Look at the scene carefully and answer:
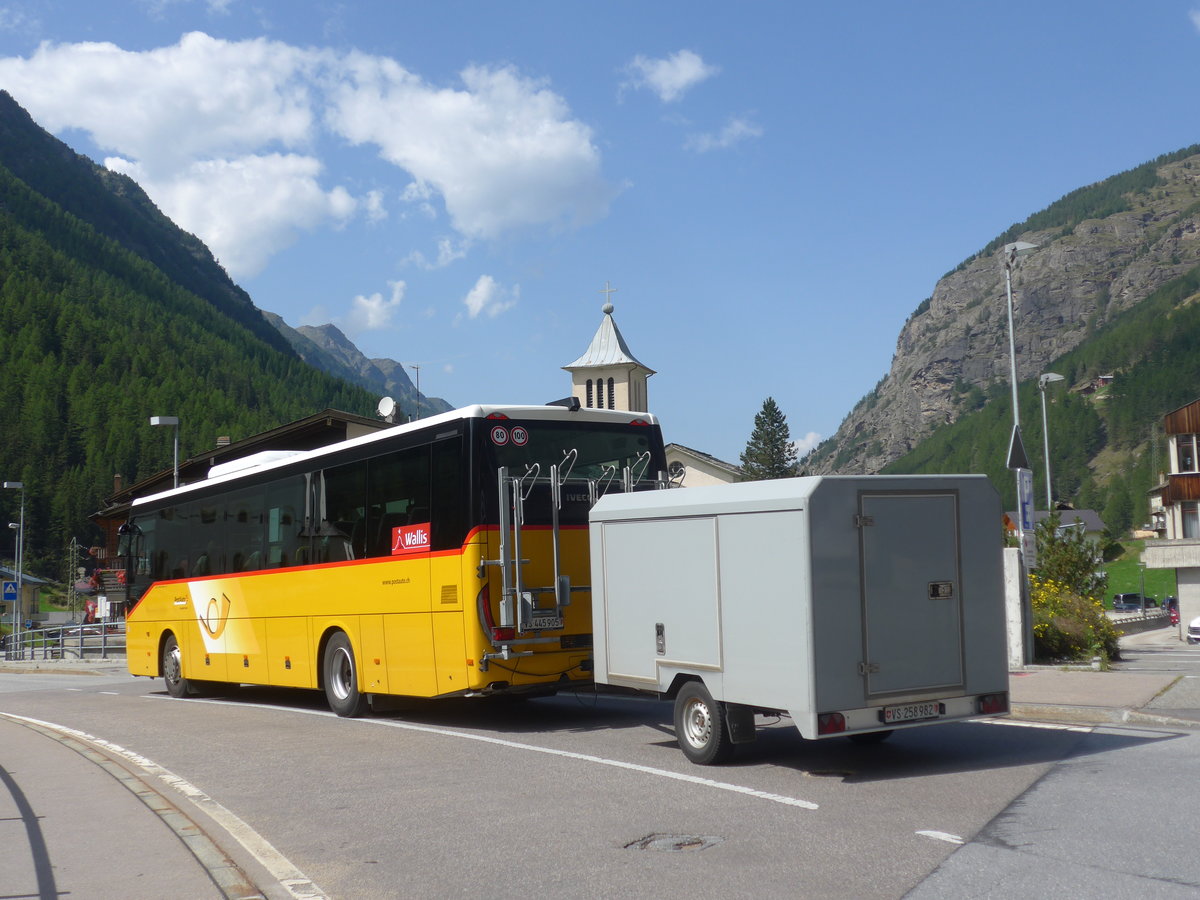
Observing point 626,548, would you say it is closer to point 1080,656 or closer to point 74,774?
point 74,774

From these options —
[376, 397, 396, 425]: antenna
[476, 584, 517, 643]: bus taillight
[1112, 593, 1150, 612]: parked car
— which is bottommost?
[1112, 593, 1150, 612]: parked car

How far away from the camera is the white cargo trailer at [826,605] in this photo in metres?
9.18

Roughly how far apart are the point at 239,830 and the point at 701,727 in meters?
3.96

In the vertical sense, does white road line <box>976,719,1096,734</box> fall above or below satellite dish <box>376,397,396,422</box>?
below

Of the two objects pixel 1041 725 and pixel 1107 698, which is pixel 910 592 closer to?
pixel 1041 725

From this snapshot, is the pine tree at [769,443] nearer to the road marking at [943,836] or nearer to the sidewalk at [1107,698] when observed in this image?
the sidewalk at [1107,698]

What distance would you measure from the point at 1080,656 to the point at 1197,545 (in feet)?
106

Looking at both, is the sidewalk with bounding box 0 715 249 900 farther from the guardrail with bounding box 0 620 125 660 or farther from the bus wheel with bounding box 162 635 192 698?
the guardrail with bounding box 0 620 125 660

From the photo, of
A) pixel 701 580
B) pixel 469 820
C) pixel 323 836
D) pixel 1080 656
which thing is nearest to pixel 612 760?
pixel 701 580

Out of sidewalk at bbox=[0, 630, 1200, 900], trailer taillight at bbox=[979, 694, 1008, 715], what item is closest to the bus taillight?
sidewalk at bbox=[0, 630, 1200, 900]

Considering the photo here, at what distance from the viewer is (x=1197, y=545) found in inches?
1877

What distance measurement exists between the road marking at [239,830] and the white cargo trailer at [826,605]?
3.83 metres

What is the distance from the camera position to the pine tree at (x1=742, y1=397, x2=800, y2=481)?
100 metres

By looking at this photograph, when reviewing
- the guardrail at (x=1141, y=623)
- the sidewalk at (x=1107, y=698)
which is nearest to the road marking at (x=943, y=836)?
the sidewalk at (x=1107, y=698)
